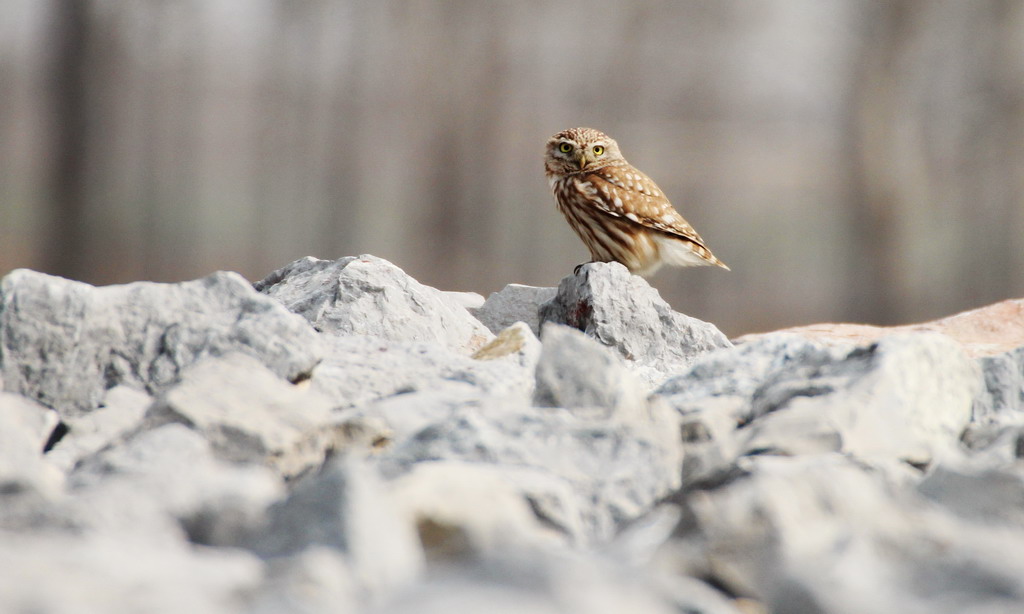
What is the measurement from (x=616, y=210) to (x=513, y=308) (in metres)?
1.31

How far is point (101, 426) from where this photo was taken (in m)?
1.62

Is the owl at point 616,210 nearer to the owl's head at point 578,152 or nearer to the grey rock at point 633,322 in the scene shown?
the owl's head at point 578,152

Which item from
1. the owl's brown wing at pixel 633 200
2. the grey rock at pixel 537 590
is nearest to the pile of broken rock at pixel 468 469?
the grey rock at pixel 537 590

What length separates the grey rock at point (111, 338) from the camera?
1.73 metres

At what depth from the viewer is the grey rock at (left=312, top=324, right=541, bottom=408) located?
1890 mm

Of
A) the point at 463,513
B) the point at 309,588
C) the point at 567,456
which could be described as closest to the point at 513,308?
the point at 567,456

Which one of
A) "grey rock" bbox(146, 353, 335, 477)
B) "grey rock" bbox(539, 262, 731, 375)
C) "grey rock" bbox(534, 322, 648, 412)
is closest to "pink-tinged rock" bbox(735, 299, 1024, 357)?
"grey rock" bbox(539, 262, 731, 375)

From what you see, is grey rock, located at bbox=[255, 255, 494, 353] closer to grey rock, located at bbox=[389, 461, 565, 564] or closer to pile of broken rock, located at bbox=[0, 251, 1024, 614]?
pile of broken rock, located at bbox=[0, 251, 1024, 614]

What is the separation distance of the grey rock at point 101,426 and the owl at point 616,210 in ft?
9.15

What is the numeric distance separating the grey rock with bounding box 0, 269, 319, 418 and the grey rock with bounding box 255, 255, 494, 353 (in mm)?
528

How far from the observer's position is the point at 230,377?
157 centimetres

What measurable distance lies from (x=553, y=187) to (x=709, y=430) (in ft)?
10.3

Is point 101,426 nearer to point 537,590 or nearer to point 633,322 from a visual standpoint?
point 537,590

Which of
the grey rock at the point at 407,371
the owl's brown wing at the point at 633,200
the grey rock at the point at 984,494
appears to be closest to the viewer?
the grey rock at the point at 984,494
